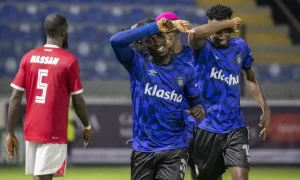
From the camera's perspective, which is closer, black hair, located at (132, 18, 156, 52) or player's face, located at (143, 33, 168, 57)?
player's face, located at (143, 33, 168, 57)

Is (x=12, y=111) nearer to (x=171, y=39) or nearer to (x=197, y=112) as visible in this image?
(x=171, y=39)

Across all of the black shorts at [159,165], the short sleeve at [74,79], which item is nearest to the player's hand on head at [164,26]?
the black shorts at [159,165]

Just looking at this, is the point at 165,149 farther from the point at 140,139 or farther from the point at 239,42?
the point at 239,42

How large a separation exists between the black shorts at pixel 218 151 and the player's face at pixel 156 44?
1837mm

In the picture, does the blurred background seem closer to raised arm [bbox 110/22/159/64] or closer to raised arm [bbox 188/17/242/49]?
raised arm [bbox 188/17/242/49]

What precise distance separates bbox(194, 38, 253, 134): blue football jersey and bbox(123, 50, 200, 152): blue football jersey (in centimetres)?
138

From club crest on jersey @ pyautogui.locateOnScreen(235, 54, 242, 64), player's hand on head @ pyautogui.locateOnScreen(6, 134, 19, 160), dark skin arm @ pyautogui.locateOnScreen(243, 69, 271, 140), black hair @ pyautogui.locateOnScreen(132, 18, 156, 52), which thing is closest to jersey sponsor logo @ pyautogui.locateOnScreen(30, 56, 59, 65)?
player's hand on head @ pyautogui.locateOnScreen(6, 134, 19, 160)

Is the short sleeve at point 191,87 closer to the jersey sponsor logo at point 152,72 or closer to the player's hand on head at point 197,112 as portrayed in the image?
the player's hand on head at point 197,112

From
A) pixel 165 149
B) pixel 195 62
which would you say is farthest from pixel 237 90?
pixel 165 149

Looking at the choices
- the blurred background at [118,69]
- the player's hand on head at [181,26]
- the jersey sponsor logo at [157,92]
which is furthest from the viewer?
the blurred background at [118,69]

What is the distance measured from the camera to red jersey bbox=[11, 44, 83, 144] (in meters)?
7.92

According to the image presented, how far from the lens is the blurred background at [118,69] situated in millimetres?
15086

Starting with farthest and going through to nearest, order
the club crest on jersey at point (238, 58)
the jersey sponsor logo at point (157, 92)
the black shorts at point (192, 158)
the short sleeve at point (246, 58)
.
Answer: the black shorts at point (192, 158) → the short sleeve at point (246, 58) → the club crest on jersey at point (238, 58) → the jersey sponsor logo at point (157, 92)

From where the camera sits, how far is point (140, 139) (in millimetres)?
7008
